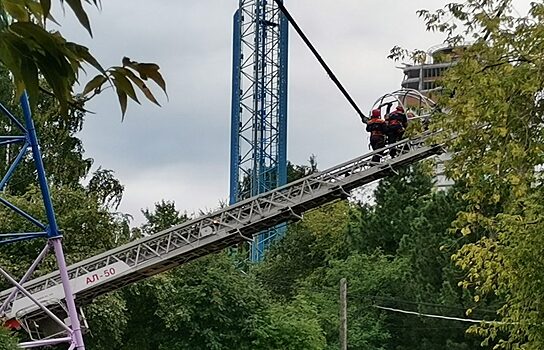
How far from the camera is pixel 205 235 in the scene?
51.8 ft

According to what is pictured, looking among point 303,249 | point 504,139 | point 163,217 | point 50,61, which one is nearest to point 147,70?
point 50,61

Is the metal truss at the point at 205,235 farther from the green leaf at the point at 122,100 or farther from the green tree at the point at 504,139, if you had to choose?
the green leaf at the point at 122,100

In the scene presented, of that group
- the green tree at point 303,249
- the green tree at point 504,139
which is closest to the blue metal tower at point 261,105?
the green tree at point 303,249

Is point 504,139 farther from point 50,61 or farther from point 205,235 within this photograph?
point 205,235

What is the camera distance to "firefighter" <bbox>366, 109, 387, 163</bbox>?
1382 cm

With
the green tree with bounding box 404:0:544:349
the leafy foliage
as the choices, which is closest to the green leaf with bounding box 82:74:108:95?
the leafy foliage

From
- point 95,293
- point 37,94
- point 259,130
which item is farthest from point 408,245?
point 37,94

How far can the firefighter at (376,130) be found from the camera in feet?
45.3

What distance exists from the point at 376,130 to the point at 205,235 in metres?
3.55

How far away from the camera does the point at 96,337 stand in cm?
1973

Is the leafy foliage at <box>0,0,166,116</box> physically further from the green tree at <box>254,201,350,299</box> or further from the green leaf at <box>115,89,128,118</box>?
the green tree at <box>254,201,350,299</box>

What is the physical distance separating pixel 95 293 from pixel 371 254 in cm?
1841

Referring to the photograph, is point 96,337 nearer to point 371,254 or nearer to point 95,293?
point 95,293

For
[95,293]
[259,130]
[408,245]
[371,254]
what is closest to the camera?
[95,293]
